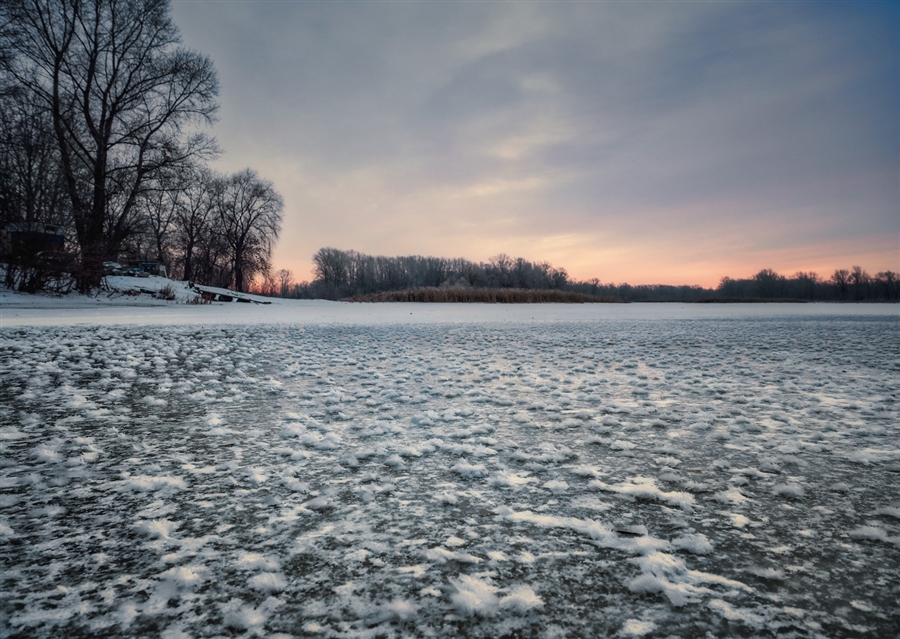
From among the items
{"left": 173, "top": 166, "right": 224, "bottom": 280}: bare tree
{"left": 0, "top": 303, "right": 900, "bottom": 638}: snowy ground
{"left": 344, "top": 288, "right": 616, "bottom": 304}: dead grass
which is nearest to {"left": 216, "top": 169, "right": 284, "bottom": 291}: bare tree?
{"left": 173, "top": 166, "right": 224, "bottom": 280}: bare tree

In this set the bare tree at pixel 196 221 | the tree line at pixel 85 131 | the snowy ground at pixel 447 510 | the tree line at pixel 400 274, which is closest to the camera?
the snowy ground at pixel 447 510

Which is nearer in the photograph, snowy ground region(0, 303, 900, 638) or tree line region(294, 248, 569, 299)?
snowy ground region(0, 303, 900, 638)

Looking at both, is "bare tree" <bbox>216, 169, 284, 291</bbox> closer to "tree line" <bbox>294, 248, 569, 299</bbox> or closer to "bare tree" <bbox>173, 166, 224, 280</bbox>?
"bare tree" <bbox>173, 166, 224, 280</bbox>

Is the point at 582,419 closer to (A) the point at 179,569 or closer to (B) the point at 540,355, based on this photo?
(A) the point at 179,569

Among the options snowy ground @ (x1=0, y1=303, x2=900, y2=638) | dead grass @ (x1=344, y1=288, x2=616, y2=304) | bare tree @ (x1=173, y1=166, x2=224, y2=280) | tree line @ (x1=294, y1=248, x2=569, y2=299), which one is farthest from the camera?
tree line @ (x1=294, y1=248, x2=569, y2=299)

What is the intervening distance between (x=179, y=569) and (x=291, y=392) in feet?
6.01

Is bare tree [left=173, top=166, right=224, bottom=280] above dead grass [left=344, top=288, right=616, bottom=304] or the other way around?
above

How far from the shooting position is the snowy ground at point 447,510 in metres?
0.84

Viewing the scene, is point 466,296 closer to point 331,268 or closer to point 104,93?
point 104,93

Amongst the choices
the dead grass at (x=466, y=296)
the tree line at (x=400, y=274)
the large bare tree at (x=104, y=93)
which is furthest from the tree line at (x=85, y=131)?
the tree line at (x=400, y=274)

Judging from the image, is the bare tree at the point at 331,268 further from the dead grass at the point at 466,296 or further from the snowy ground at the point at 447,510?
the snowy ground at the point at 447,510

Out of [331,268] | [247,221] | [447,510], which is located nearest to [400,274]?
[331,268]

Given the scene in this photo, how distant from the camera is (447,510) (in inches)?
49.5

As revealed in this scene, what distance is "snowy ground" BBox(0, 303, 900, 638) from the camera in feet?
2.75
